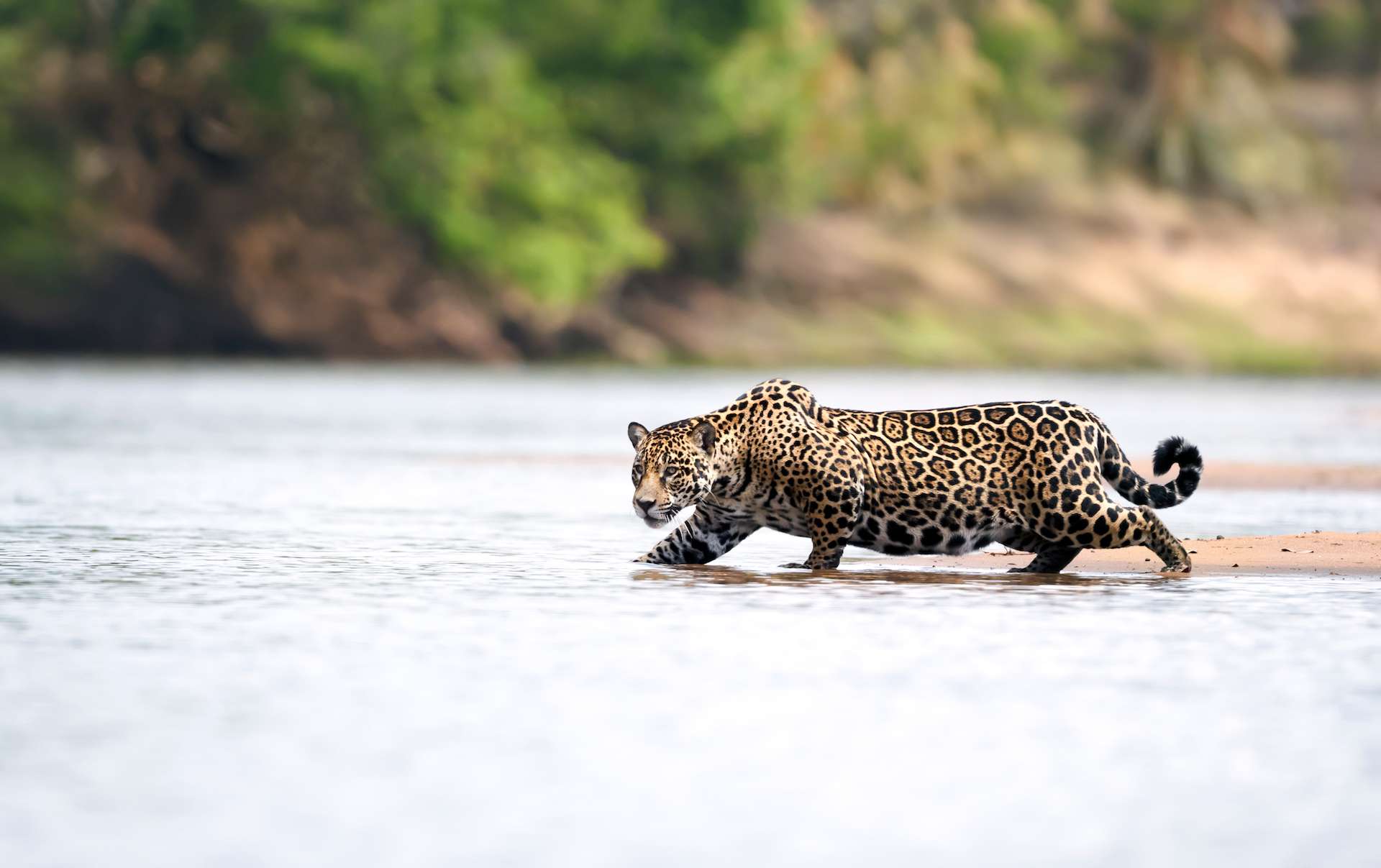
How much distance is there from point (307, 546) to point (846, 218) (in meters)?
55.6

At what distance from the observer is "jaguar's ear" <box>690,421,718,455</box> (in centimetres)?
1311

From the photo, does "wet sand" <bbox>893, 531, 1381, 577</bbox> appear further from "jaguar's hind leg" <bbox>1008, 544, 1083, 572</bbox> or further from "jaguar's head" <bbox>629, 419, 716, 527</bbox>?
"jaguar's head" <bbox>629, 419, 716, 527</bbox>

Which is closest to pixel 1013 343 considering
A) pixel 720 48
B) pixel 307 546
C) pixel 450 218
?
pixel 720 48

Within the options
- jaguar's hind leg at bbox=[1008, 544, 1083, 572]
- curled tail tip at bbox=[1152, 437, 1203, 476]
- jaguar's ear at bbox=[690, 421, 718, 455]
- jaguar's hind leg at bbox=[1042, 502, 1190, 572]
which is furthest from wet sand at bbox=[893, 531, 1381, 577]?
jaguar's ear at bbox=[690, 421, 718, 455]

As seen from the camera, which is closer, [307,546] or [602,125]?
[307,546]

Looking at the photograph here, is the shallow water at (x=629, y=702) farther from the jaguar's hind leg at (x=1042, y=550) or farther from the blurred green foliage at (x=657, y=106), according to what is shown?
the blurred green foliage at (x=657, y=106)

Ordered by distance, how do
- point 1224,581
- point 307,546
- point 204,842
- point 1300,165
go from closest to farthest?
Result: point 204,842 → point 1224,581 → point 307,546 → point 1300,165

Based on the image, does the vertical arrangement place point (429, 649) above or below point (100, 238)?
below

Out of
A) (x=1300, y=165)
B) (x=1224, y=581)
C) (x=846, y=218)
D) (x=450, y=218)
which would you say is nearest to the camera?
(x=1224, y=581)

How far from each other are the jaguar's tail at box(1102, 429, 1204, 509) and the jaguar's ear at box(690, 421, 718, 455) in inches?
83.7

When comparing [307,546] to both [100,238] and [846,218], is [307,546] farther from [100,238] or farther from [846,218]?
[846,218]

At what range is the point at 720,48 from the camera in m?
63.6

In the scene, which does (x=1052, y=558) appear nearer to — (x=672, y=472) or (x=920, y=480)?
(x=920, y=480)

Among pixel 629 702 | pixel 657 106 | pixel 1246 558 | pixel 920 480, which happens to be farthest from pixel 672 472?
pixel 657 106
